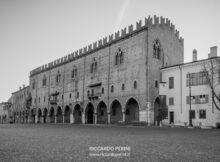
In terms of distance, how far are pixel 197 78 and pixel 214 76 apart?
6.46ft

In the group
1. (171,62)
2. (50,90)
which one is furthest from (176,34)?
(50,90)

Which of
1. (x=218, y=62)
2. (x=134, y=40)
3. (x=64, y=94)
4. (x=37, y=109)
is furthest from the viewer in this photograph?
(x=37, y=109)

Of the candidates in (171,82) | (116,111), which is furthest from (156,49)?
(116,111)

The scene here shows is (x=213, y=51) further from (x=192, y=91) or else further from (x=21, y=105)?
(x=21, y=105)

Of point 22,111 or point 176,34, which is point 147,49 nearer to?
point 176,34

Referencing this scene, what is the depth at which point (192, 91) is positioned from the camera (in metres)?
28.9

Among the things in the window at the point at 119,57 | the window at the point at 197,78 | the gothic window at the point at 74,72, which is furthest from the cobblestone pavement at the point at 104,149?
the gothic window at the point at 74,72

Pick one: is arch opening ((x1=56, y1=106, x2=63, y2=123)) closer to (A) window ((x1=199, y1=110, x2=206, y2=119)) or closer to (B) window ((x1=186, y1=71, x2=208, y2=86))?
(B) window ((x1=186, y1=71, x2=208, y2=86))

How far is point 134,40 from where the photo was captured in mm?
33969

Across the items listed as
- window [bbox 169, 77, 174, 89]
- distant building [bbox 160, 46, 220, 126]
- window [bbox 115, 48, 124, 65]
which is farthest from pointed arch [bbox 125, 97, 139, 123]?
window [bbox 115, 48, 124, 65]

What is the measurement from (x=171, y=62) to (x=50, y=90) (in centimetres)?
2911

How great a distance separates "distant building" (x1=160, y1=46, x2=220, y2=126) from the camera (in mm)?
27078

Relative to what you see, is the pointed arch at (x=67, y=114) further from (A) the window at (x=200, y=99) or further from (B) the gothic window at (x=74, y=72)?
(A) the window at (x=200, y=99)

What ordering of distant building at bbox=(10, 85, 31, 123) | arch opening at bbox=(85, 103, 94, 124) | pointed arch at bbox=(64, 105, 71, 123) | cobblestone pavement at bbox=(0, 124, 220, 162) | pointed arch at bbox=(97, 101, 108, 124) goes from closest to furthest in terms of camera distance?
1. cobblestone pavement at bbox=(0, 124, 220, 162)
2. pointed arch at bbox=(97, 101, 108, 124)
3. arch opening at bbox=(85, 103, 94, 124)
4. pointed arch at bbox=(64, 105, 71, 123)
5. distant building at bbox=(10, 85, 31, 123)
